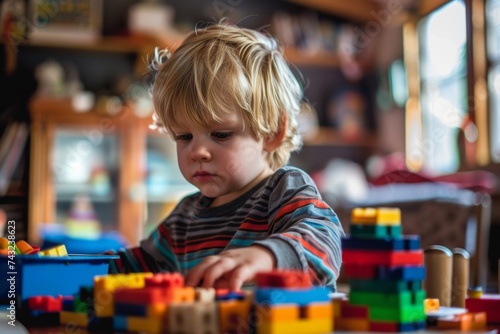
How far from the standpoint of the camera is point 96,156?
13.5ft

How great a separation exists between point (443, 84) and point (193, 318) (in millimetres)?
3500

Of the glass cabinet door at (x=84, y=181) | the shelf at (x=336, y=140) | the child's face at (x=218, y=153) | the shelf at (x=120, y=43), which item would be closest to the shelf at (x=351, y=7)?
the shelf at (x=336, y=140)

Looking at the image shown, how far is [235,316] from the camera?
454mm

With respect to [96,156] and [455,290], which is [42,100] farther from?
[455,290]

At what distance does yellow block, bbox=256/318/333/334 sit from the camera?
17.1 inches

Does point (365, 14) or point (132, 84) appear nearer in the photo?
point (132, 84)

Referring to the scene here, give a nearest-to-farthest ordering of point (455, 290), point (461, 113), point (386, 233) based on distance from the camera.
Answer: point (386, 233) < point (455, 290) < point (461, 113)

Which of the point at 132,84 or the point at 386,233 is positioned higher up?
the point at 132,84

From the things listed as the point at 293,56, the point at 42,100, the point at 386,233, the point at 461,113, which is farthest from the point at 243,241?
the point at 293,56

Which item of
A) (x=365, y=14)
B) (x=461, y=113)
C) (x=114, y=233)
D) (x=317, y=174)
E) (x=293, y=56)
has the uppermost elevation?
(x=365, y=14)

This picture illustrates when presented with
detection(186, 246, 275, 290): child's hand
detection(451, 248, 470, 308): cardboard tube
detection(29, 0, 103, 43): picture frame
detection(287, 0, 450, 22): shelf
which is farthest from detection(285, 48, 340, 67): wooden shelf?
detection(186, 246, 275, 290): child's hand

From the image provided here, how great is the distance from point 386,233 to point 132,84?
3845 mm

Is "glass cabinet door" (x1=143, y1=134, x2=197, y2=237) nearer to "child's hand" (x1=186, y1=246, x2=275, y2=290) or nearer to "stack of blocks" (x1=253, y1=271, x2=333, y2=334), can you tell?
"child's hand" (x1=186, y1=246, x2=275, y2=290)

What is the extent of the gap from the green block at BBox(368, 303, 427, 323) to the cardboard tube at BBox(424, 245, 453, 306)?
259 mm
